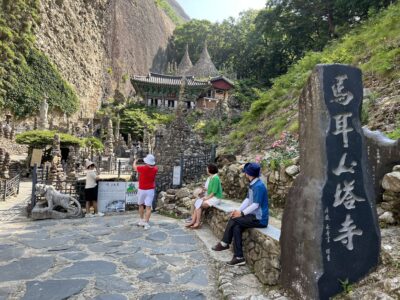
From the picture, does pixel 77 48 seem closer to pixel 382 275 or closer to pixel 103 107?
pixel 103 107

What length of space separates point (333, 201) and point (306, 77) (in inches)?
480

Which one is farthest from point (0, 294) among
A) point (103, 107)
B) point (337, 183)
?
point (103, 107)

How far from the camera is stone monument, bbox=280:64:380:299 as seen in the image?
109 inches

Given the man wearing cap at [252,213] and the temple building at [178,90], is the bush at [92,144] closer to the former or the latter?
the temple building at [178,90]

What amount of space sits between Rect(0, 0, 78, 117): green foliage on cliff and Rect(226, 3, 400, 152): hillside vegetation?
20182 mm

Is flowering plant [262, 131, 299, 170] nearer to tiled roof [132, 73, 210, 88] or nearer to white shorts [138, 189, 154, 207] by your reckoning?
white shorts [138, 189, 154, 207]

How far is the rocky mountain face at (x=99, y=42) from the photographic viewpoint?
109 ft

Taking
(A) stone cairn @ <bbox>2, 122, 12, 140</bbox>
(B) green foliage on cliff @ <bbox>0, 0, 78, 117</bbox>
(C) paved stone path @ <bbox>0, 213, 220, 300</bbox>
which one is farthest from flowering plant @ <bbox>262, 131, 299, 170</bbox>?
(B) green foliage on cliff @ <bbox>0, 0, 78, 117</bbox>

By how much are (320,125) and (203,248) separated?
10.1 feet

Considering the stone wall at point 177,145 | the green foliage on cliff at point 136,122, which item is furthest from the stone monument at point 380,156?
the green foliage on cliff at point 136,122

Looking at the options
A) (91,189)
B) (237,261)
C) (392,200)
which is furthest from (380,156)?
(91,189)

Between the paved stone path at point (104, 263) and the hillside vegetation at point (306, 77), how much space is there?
5.72 m

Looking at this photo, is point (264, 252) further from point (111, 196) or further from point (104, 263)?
point (111, 196)

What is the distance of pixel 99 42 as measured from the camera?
144ft
